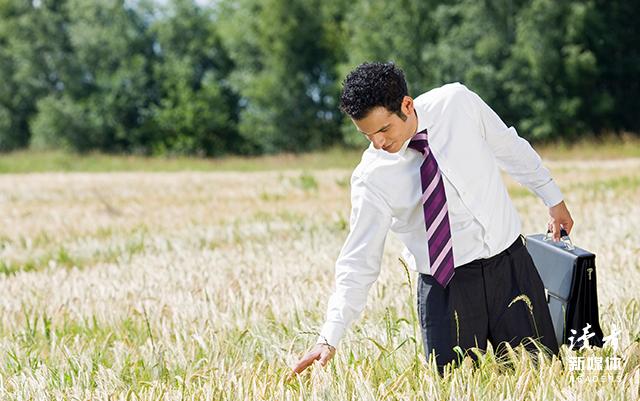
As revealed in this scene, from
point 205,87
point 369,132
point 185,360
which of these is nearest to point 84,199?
point 185,360

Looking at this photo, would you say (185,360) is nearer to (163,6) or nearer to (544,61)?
(544,61)

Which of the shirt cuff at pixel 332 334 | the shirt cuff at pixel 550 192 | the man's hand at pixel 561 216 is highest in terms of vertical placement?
the shirt cuff at pixel 550 192

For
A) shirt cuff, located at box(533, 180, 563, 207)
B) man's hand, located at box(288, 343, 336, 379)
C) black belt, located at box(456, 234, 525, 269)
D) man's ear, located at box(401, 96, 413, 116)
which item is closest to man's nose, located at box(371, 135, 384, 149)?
man's ear, located at box(401, 96, 413, 116)

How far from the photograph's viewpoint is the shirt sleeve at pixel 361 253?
309cm

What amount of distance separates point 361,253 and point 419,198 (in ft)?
1.06

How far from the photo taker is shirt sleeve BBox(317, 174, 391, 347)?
10.1ft

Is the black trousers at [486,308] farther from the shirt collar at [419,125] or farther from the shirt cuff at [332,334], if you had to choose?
the shirt collar at [419,125]

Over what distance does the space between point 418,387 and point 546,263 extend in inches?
37.8

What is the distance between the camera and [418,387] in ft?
9.77

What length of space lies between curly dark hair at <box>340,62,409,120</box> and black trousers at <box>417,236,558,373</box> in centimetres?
76

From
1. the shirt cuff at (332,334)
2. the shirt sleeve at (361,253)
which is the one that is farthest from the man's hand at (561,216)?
the shirt cuff at (332,334)

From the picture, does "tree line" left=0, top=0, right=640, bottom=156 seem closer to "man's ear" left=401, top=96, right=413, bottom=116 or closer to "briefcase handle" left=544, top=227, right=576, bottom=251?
"briefcase handle" left=544, top=227, right=576, bottom=251

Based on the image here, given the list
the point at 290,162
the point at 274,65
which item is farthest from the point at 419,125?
the point at 274,65

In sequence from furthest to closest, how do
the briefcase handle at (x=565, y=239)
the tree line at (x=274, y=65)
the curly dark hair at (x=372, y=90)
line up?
the tree line at (x=274, y=65)
the briefcase handle at (x=565, y=239)
the curly dark hair at (x=372, y=90)
